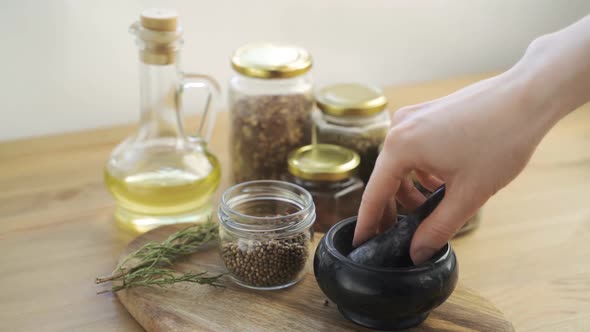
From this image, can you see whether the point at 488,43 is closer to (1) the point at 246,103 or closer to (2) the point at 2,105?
(1) the point at 246,103

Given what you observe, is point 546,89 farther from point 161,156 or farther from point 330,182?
point 161,156

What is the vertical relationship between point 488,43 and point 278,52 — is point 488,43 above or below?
below

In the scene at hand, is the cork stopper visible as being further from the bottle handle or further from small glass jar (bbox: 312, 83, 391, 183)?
small glass jar (bbox: 312, 83, 391, 183)

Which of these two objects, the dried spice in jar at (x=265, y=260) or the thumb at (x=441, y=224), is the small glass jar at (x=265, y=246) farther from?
the thumb at (x=441, y=224)

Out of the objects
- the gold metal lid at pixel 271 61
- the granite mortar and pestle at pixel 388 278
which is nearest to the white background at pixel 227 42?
the gold metal lid at pixel 271 61

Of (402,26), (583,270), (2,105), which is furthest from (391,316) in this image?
(402,26)

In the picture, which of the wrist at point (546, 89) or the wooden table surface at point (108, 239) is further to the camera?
the wooden table surface at point (108, 239)

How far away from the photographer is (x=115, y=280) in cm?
104

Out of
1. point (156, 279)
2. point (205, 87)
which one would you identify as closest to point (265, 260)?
point (156, 279)

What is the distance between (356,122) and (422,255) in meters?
0.40

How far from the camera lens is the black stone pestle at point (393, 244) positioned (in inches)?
35.7

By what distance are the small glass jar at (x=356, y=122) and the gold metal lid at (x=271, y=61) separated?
0.08 metres

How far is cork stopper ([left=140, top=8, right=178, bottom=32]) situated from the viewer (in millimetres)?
1115

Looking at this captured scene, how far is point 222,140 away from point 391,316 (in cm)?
73
